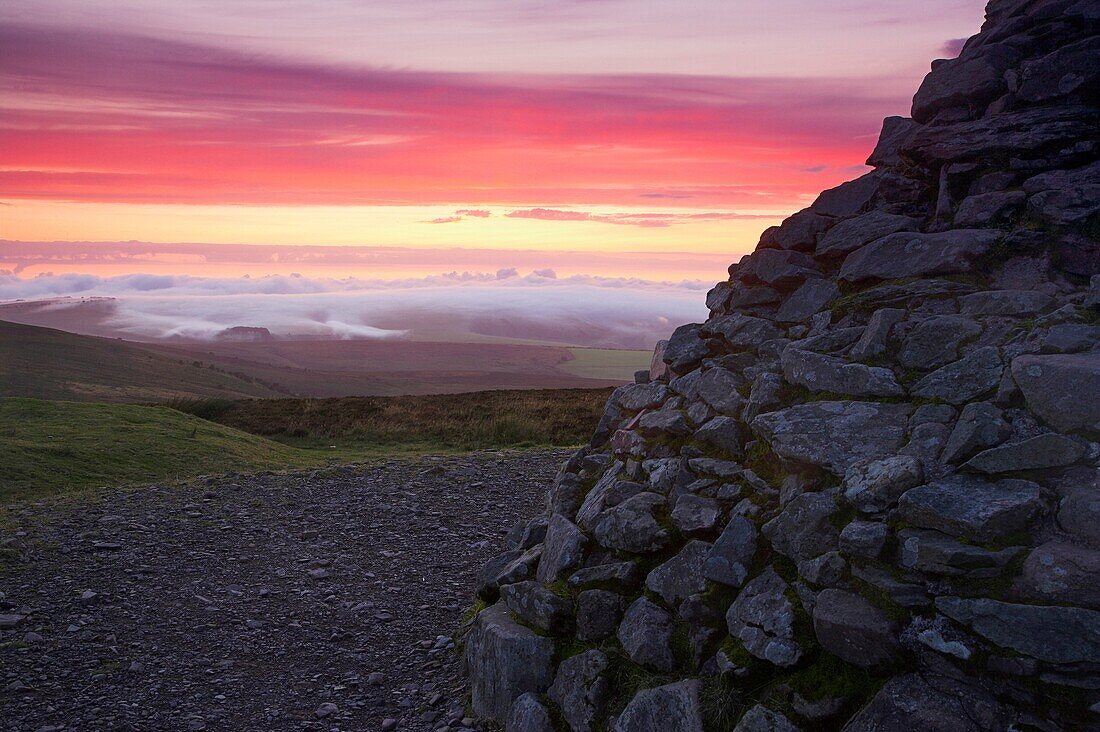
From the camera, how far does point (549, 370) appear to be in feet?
450

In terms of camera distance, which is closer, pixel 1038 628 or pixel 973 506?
pixel 1038 628

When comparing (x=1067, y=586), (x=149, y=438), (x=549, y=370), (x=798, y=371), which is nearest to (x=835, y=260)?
(x=798, y=371)

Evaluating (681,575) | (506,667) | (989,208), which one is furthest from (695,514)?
(989,208)

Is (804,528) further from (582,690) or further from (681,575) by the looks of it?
(582,690)

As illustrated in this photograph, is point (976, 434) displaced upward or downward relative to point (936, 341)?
downward

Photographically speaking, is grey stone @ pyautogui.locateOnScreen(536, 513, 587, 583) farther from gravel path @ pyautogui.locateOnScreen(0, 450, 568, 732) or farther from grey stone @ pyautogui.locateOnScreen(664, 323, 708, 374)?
grey stone @ pyautogui.locateOnScreen(664, 323, 708, 374)

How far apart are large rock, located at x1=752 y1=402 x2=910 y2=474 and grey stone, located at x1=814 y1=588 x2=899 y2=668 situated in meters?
1.57

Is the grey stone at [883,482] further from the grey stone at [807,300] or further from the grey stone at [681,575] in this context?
the grey stone at [807,300]

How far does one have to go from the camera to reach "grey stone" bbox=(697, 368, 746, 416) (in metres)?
9.86

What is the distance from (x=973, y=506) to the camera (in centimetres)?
660

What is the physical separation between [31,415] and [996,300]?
28.7 meters

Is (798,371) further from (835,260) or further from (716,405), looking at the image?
(835,260)

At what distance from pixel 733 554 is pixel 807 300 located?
14.3 feet

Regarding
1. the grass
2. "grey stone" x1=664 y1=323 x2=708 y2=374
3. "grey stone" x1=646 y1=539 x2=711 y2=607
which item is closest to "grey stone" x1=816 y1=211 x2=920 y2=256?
"grey stone" x1=664 y1=323 x2=708 y2=374
